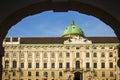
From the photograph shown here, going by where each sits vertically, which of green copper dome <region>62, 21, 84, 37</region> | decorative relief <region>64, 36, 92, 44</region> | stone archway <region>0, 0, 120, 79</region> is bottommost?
stone archway <region>0, 0, 120, 79</region>

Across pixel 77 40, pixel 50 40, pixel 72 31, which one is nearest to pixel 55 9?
pixel 77 40

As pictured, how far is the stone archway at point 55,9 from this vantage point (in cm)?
954

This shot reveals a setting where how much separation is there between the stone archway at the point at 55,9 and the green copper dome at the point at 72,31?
3501 inches

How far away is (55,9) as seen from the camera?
994 cm

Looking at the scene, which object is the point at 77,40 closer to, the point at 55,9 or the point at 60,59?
the point at 60,59

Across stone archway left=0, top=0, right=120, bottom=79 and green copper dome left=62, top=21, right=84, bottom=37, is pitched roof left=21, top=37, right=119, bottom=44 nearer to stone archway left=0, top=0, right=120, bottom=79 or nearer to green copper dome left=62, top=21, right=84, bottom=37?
green copper dome left=62, top=21, right=84, bottom=37

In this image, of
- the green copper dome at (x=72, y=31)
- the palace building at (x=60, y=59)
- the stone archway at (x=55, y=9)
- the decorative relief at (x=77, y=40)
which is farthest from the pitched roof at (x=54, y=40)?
the stone archway at (x=55, y=9)

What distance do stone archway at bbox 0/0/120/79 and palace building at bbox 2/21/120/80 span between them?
266ft

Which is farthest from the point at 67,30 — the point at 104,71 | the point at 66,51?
the point at 104,71

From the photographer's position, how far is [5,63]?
93250 millimetres

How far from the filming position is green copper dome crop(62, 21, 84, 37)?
100062 millimetres

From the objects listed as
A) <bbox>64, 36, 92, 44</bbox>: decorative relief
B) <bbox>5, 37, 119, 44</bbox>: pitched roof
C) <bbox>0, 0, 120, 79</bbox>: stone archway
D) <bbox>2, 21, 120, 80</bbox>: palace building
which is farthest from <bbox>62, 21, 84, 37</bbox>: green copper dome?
<bbox>0, 0, 120, 79</bbox>: stone archway

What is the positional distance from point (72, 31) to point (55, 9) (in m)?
90.6

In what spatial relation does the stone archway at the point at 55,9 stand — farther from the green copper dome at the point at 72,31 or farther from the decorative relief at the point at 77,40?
the green copper dome at the point at 72,31
